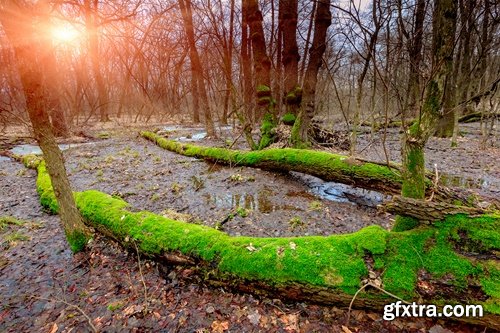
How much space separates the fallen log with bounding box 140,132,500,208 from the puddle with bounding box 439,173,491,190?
5.43 feet

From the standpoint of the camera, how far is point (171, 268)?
2.92m

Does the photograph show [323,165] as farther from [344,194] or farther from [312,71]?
[312,71]

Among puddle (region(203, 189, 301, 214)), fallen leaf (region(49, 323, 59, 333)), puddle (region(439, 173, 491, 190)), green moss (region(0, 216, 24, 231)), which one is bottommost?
fallen leaf (region(49, 323, 59, 333))

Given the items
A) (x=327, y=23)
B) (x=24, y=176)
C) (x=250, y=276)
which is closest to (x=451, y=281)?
(x=250, y=276)

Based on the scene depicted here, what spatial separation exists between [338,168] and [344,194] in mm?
630

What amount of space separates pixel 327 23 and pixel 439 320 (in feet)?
22.7

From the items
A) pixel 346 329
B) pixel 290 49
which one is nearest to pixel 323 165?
pixel 346 329

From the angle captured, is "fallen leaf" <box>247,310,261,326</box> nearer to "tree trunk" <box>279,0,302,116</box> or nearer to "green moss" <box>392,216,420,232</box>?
"green moss" <box>392,216,420,232</box>

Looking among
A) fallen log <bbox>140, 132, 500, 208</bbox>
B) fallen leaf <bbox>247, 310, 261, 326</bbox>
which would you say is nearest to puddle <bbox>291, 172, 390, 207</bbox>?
fallen log <bbox>140, 132, 500, 208</bbox>

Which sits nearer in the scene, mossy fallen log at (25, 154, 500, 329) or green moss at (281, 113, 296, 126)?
mossy fallen log at (25, 154, 500, 329)

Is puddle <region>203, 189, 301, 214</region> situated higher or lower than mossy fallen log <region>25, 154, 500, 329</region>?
lower

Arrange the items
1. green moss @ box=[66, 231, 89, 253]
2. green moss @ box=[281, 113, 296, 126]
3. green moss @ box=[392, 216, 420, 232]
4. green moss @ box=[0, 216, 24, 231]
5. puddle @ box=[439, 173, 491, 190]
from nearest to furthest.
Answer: green moss @ box=[392, 216, 420, 232]
green moss @ box=[66, 231, 89, 253]
green moss @ box=[0, 216, 24, 231]
puddle @ box=[439, 173, 491, 190]
green moss @ box=[281, 113, 296, 126]

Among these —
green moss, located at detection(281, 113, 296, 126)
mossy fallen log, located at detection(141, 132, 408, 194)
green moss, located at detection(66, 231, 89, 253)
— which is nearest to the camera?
green moss, located at detection(66, 231, 89, 253)

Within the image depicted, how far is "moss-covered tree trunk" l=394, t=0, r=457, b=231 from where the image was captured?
7.29 ft
